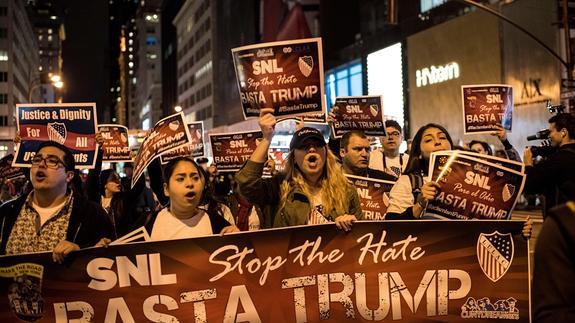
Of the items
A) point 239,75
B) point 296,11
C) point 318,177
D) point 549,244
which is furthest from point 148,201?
point 296,11

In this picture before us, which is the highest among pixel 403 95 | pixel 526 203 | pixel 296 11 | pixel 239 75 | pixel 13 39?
pixel 13 39

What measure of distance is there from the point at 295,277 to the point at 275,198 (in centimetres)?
61

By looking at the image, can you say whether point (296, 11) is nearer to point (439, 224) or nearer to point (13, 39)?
point (439, 224)

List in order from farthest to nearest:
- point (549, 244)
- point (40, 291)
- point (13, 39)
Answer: point (13, 39), point (40, 291), point (549, 244)

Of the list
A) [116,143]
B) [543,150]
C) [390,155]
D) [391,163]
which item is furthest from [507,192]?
[116,143]

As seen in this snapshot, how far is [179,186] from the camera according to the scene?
4.55 metres

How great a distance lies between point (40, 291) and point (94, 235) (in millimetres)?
468

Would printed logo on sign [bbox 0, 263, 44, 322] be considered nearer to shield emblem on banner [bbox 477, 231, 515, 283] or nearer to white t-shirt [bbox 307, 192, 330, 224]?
white t-shirt [bbox 307, 192, 330, 224]

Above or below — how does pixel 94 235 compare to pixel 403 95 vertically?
below

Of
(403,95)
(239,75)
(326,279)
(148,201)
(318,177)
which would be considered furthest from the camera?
(403,95)

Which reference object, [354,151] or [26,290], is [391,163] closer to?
[354,151]

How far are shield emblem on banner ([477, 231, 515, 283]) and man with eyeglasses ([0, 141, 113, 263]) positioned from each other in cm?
252

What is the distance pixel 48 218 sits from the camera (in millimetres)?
4492

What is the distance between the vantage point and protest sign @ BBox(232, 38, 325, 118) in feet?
19.1
